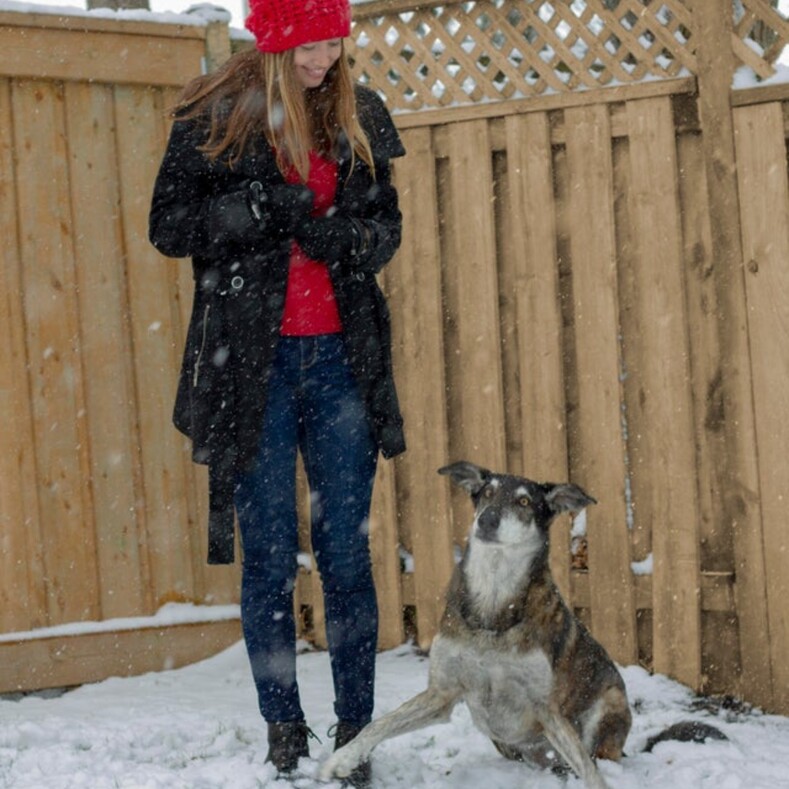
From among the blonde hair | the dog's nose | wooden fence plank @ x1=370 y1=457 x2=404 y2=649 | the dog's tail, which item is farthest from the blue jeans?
wooden fence plank @ x1=370 y1=457 x2=404 y2=649

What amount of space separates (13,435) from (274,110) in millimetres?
2246

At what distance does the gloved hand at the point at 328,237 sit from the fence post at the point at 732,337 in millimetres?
1760

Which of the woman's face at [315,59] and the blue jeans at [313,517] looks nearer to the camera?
the woman's face at [315,59]

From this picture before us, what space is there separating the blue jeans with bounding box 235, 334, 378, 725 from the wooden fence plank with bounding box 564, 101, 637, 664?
4.89ft

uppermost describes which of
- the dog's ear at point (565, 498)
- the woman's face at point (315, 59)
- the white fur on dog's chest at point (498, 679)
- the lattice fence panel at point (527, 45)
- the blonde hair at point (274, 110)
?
the lattice fence panel at point (527, 45)

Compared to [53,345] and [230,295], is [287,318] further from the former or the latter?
[53,345]

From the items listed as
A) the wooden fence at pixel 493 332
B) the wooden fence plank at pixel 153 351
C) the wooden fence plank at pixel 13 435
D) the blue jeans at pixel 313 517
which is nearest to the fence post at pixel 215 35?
the wooden fence at pixel 493 332

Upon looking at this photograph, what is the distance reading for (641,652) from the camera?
5035mm

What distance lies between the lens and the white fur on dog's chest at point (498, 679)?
12.3 ft

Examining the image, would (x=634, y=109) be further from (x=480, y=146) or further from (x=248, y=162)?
(x=248, y=162)

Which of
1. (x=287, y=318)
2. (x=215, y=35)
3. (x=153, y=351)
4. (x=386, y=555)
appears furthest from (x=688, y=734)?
(x=215, y=35)

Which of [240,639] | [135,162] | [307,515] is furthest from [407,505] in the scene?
[135,162]

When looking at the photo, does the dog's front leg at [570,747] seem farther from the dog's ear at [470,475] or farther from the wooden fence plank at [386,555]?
the wooden fence plank at [386,555]

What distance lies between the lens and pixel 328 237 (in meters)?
3.54
